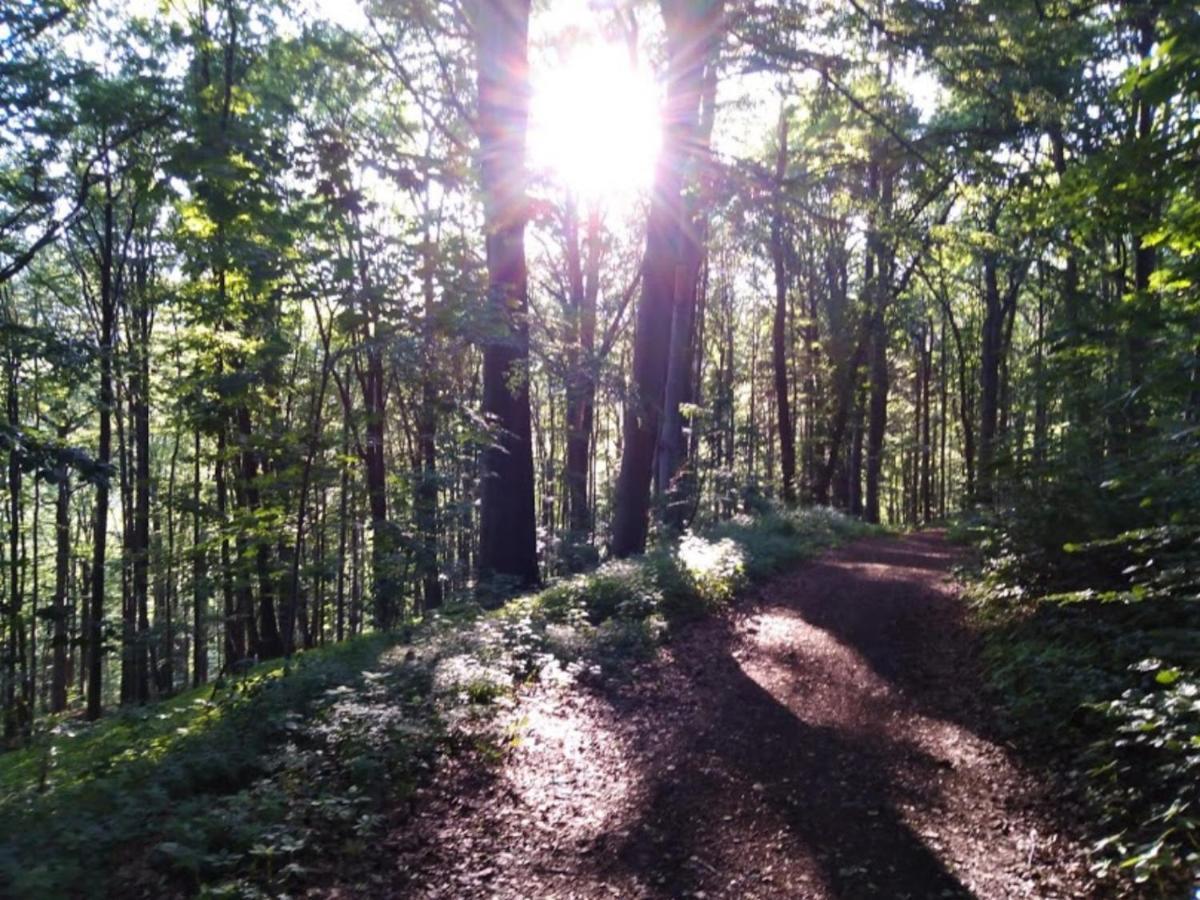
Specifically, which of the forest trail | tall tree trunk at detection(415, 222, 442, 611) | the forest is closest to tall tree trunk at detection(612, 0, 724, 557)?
the forest

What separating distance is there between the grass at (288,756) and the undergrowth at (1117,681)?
322 cm

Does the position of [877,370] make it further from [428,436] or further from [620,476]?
[428,436]

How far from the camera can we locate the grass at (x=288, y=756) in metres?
3.70

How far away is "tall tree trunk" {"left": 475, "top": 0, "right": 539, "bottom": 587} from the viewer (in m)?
9.00

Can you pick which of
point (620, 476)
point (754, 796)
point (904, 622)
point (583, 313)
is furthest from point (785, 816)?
point (583, 313)

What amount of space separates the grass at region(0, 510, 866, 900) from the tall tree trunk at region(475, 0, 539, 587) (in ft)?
7.78

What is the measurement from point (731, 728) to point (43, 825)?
13.8 ft

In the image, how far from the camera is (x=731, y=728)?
19.2ft

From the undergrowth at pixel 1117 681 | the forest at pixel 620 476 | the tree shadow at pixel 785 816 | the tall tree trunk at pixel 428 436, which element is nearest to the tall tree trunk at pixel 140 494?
the forest at pixel 620 476

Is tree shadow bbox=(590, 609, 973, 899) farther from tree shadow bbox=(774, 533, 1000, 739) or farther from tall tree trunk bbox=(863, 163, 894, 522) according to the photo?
tall tree trunk bbox=(863, 163, 894, 522)

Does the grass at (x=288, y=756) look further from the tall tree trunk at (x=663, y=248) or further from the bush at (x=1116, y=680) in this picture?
the tall tree trunk at (x=663, y=248)

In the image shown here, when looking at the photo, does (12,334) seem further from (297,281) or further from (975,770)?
(975,770)

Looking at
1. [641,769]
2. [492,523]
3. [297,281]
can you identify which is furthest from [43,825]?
[492,523]

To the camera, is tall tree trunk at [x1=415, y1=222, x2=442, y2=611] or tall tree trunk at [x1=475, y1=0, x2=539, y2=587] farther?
tall tree trunk at [x1=475, y1=0, x2=539, y2=587]
